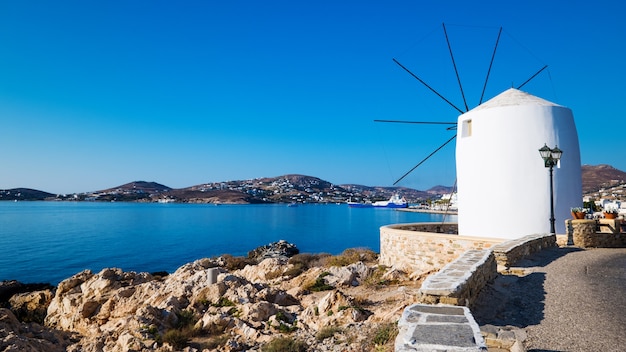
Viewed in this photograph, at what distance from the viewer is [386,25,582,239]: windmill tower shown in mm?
12523

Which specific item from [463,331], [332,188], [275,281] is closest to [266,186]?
[332,188]

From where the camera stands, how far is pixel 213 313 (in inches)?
364

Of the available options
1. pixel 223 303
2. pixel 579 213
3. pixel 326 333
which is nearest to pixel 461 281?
pixel 326 333

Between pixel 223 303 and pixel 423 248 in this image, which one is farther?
pixel 423 248

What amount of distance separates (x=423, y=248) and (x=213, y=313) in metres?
6.26

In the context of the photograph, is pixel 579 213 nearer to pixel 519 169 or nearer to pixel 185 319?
pixel 519 169

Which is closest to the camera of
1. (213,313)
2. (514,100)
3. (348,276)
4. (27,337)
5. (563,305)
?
(563,305)

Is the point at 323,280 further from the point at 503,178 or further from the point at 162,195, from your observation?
the point at 162,195

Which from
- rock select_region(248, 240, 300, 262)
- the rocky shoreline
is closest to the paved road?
the rocky shoreline

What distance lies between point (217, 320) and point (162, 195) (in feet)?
568

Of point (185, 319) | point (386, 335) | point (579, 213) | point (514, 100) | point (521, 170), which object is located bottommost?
point (185, 319)

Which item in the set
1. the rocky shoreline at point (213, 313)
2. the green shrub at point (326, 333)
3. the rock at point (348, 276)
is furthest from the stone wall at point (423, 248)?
the green shrub at point (326, 333)

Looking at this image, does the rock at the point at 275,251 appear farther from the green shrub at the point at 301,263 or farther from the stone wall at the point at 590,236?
the stone wall at the point at 590,236

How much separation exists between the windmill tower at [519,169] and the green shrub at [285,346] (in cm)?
894
